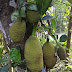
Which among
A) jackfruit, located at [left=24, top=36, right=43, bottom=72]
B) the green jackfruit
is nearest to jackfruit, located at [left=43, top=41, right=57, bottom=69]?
jackfruit, located at [left=24, top=36, right=43, bottom=72]

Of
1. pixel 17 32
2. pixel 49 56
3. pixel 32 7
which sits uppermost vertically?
pixel 32 7

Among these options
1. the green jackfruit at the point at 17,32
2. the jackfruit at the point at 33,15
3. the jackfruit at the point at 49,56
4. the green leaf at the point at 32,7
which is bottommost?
the jackfruit at the point at 49,56

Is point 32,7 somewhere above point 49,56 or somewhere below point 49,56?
above

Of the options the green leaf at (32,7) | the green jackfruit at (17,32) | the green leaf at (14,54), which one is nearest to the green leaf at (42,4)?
the green leaf at (32,7)

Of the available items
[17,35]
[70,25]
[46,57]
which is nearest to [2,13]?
[17,35]

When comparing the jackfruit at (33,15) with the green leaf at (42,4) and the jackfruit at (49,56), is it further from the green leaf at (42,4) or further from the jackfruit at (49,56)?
the jackfruit at (49,56)

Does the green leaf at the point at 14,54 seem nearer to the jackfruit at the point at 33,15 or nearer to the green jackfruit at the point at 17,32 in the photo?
the green jackfruit at the point at 17,32

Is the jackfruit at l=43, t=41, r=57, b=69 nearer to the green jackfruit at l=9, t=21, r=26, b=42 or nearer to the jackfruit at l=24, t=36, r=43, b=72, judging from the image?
the jackfruit at l=24, t=36, r=43, b=72

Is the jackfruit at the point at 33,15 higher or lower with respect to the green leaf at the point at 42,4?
lower

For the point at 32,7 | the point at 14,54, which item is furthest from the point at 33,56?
the point at 32,7

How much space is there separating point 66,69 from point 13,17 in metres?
0.89

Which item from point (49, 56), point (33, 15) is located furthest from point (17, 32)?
Answer: point (49, 56)

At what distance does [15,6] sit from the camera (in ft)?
1.71

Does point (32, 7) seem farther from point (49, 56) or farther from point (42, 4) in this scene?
point (49, 56)
